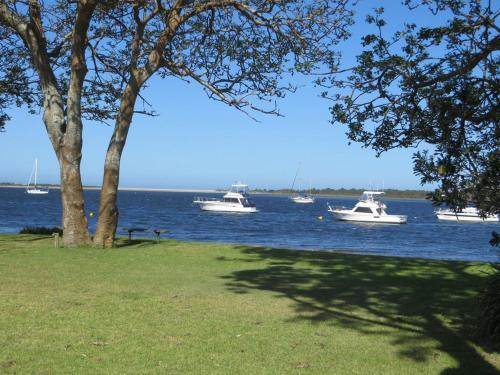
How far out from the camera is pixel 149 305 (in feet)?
26.9

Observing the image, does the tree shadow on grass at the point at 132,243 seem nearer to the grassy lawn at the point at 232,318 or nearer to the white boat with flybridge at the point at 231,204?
the grassy lawn at the point at 232,318

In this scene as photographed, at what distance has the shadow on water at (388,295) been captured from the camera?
6.66m

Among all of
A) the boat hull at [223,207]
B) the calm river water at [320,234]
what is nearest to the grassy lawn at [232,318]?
the calm river water at [320,234]

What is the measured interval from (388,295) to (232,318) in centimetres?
319

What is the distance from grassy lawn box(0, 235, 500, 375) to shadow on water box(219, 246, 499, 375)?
0.08 ft

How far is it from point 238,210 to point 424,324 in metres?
79.1

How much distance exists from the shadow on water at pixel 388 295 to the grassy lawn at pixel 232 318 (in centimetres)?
3

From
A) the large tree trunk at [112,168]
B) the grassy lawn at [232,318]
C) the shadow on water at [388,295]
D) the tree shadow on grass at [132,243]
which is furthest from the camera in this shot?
the tree shadow on grass at [132,243]

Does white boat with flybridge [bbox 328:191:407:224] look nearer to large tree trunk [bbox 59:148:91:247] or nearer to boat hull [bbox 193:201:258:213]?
boat hull [bbox 193:201:258:213]

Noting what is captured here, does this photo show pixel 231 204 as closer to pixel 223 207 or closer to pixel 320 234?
pixel 223 207

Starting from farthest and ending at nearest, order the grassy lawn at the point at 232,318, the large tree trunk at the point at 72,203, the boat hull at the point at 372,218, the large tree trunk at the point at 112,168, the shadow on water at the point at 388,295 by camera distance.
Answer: the boat hull at the point at 372,218 < the large tree trunk at the point at 112,168 < the large tree trunk at the point at 72,203 < the shadow on water at the point at 388,295 < the grassy lawn at the point at 232,318

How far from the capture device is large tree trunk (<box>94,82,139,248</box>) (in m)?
15.7

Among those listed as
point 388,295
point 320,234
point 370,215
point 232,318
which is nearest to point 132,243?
point 388,295

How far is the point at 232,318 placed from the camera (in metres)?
7.57
